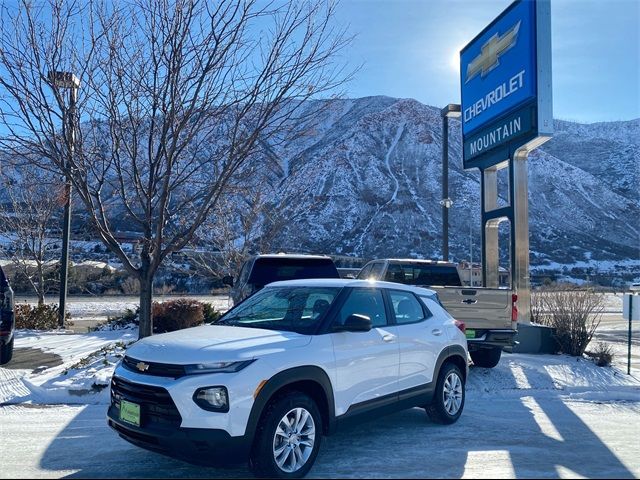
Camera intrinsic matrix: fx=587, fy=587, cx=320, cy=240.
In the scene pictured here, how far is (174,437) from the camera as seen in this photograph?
4.34 meters

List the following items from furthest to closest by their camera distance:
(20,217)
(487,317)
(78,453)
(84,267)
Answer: (84,267), (20,217), (487,317), (78,453)

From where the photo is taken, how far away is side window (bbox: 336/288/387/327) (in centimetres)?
573

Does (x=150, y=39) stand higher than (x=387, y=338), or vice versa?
(x=150, y=39)

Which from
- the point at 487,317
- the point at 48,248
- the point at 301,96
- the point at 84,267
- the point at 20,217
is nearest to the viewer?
the point at 487,317

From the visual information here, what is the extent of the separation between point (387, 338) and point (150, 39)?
6.83 metres

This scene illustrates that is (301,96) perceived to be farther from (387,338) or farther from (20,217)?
(20,217)

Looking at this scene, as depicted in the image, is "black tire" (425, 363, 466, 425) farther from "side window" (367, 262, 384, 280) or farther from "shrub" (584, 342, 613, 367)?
"shrub" (584, 342, 613, 367)

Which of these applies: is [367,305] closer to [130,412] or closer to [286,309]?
[286,309]

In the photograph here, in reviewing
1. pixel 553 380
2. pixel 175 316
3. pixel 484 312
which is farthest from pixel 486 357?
pixel 175 316

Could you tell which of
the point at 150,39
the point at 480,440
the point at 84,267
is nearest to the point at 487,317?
the point at 480,440

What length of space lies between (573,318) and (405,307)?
6.61 metres

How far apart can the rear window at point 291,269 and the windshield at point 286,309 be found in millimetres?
4057

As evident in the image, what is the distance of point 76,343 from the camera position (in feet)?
40.4

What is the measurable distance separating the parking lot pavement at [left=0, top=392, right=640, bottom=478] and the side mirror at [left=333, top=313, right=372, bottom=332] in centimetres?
119
